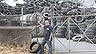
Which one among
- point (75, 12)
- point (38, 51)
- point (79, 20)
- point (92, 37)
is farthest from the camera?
point (75, 12)

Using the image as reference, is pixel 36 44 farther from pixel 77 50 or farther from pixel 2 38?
pixel 2 38

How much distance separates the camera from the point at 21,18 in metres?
18.2

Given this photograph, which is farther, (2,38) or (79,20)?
(79,20)

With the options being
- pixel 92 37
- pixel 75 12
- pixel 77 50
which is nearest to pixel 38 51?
pixel 77 50

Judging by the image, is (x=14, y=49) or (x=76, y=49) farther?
(x=14, y=49)

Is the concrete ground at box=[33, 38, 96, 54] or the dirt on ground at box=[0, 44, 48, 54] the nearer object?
the concrete ground at box=[33, 38, 96, 54]

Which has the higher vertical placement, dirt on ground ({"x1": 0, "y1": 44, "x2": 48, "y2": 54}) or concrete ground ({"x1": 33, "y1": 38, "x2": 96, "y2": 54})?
concrete ground ({"x1": 33, "y1": 38, "x2": 96, "y2": 54})

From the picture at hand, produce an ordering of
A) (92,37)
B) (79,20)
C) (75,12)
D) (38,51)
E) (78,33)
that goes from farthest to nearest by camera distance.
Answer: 1. (75,12)
2. (79,20)
3. (78,33)
4. (92,37)
5. (38,51)

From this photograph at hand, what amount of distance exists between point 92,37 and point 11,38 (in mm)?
3587

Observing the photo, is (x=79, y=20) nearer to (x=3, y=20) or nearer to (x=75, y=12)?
(x=75, y=12)

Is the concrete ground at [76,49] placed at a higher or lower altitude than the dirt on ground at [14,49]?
higher

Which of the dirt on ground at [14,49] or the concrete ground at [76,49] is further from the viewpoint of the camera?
the dirt on ground at [14,49]

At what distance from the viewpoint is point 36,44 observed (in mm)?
11594

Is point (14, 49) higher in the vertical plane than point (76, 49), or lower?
lower
